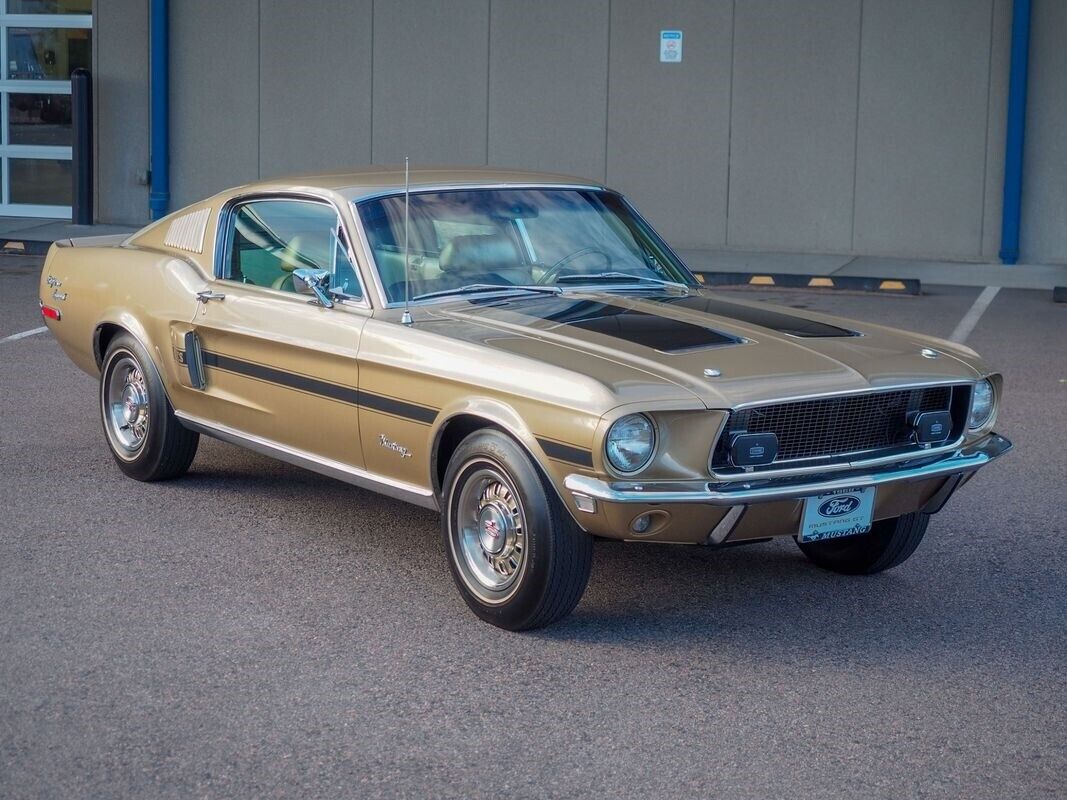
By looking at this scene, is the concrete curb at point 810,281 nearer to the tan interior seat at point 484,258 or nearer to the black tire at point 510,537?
the tan interior seat at point 484,258

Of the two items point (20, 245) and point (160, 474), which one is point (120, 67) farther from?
point (160, 474)

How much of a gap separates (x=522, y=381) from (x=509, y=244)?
48.0 inches

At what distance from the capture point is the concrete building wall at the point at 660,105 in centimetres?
1609

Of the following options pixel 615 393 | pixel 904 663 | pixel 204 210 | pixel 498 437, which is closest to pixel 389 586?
pixel 498 437

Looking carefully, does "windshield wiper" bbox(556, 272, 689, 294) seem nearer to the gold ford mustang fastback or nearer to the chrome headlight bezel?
the gold ford mustang fastback

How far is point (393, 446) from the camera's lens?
5.16m

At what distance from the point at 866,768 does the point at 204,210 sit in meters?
3.97

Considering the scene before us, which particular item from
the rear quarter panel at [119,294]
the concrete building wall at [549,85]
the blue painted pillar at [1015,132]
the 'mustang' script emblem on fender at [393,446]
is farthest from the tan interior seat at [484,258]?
the concrete building wall at [549,85]

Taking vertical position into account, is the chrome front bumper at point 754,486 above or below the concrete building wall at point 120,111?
below

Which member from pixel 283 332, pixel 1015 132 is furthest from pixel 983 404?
pixel 1015 132

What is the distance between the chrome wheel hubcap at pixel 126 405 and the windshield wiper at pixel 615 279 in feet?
6.63

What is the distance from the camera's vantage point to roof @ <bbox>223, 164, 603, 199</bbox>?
5742 millimetres

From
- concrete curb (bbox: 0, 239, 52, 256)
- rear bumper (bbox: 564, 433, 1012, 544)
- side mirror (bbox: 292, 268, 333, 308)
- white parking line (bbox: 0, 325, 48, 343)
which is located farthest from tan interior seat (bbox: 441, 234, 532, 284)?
concrete curb (bbox: 0, 239, 52, 256)

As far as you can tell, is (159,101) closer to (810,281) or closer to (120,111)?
(120,111)
